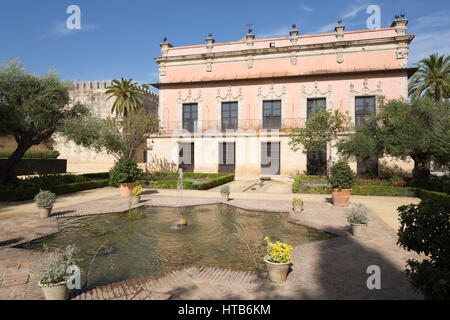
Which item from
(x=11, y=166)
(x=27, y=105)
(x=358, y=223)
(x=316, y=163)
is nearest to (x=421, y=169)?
(x=316, y=163)

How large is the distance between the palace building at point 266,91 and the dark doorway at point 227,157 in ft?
0.30

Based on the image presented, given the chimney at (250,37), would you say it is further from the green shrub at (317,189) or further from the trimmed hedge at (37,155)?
the trimmed hedge at (37,155)

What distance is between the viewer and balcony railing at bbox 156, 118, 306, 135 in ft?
79.4

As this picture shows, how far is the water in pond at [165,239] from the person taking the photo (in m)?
5.27

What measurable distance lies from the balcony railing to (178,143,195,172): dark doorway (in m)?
1.62

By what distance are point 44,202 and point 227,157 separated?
57.1 ft

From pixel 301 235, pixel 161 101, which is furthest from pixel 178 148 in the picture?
pixel 301 235

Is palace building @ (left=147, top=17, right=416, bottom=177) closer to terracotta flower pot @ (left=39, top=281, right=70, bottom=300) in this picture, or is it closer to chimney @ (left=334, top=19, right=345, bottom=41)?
chimney @ (left=334, top=19, right=345, bottom=41)

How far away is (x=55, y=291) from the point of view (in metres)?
3.76

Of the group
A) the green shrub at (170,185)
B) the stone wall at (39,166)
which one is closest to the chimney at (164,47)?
the stone wall at (39,166)

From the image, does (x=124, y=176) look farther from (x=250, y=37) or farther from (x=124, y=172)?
(x=250, y=37)

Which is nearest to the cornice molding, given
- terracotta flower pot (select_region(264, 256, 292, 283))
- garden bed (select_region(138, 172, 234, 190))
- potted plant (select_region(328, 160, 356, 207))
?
garden bed (select_region(138, 172, 234, 190))
